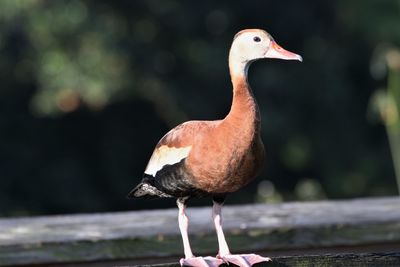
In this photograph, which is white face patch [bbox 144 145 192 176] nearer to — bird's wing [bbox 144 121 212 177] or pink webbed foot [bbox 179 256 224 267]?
bird's wing [bbox 144 121 212 177]

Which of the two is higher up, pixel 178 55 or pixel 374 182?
pixel 178 55

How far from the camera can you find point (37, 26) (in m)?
11.0

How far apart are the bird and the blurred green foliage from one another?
7976mm

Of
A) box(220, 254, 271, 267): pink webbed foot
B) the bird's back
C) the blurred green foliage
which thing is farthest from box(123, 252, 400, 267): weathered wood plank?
the blurred green foliage

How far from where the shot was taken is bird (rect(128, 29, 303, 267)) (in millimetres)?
2664

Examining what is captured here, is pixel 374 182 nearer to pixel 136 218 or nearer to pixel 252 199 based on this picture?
pixel 252 199

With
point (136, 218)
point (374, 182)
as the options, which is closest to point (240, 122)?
point (136, 218)

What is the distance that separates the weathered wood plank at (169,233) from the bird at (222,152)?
31.2 inches

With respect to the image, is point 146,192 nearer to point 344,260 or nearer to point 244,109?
point 244,109

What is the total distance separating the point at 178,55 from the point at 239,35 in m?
10.0

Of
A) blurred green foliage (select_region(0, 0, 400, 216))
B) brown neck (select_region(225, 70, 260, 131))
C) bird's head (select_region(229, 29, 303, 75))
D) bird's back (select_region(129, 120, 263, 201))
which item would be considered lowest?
bird's back (select_region(129, 120, 263, 201))

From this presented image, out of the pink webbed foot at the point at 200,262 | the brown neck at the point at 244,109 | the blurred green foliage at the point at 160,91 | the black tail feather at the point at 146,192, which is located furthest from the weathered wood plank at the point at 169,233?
the blurred green foliage at the point at 160,91

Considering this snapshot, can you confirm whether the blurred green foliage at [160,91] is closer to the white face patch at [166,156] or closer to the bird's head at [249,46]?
the white face patch at [166,156]

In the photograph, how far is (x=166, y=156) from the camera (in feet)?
9.36
